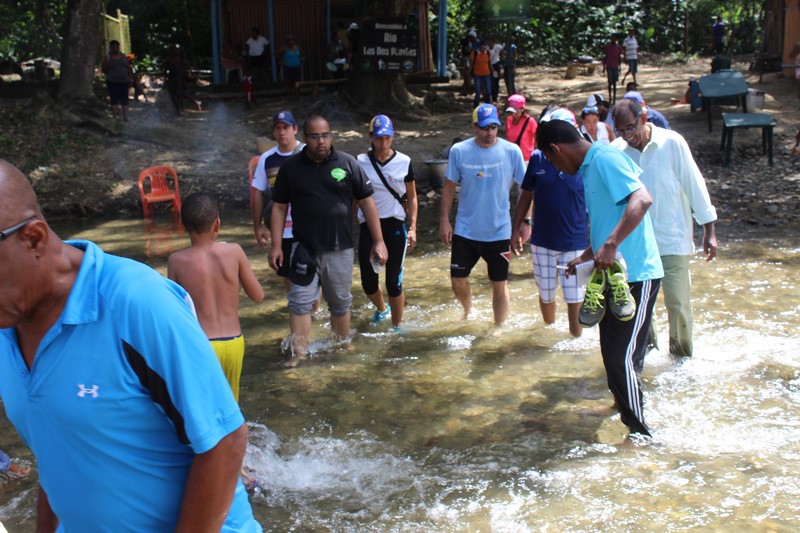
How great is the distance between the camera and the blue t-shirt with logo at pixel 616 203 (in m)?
4.89

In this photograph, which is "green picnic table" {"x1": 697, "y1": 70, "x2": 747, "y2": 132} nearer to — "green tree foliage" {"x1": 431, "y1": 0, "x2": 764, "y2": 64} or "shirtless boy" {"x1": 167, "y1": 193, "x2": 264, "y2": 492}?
"green tree foliage" {"x1": 431, "y1": 0, "x2": 764, "y2": 64}

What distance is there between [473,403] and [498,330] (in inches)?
67.1

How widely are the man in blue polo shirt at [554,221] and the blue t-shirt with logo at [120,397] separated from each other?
16.9ft

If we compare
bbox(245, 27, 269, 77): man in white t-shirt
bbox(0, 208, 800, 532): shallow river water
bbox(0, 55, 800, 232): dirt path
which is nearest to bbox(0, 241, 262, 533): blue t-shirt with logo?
bbox(0, 208, 800, 532): shallow river water

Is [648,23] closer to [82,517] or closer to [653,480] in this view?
[653,480]

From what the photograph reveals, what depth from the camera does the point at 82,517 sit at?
202cm

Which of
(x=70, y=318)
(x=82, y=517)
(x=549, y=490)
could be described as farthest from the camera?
(x=549, y=490)

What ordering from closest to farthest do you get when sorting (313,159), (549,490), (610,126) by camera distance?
(549,490) < (313,159) < (610,126)

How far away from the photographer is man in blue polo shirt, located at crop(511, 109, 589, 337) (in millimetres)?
6902

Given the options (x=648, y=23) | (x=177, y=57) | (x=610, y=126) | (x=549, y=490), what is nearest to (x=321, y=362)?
(x=549, y=490)

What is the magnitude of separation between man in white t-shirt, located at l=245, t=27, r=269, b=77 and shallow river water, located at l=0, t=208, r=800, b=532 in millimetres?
15371

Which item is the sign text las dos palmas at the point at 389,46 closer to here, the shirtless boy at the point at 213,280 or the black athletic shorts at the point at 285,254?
the black athletic shorts at the point at 285,254

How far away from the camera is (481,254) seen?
760 centimetres

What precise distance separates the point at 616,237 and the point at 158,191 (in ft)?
37.9
